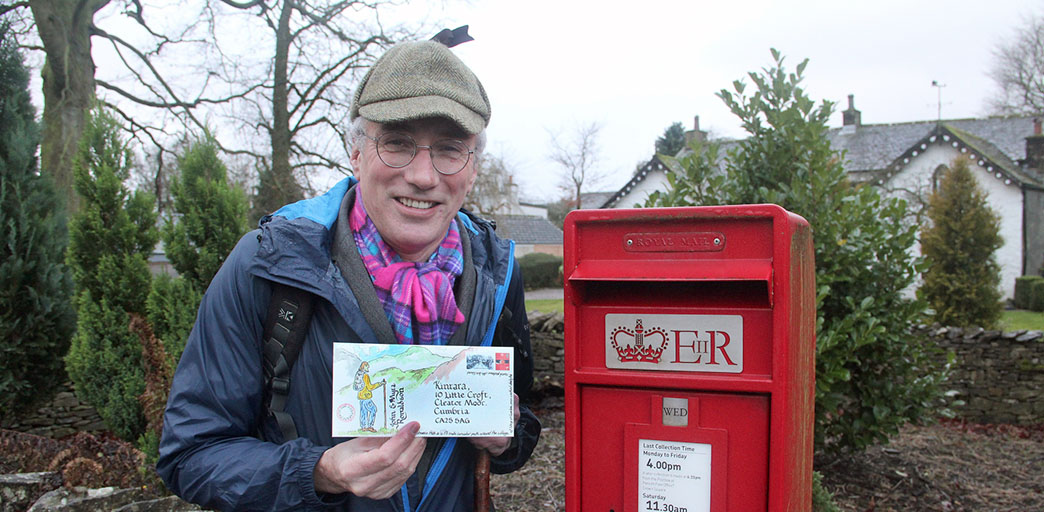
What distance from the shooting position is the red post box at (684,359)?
1.58m

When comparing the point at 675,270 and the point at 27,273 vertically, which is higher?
the point at 675,270

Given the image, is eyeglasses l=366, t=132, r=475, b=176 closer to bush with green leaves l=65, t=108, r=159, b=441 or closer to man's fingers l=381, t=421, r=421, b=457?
man's fingers l=381, t=421, r=421, b=457

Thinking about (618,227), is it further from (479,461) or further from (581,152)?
(581,152)

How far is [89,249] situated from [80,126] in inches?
270

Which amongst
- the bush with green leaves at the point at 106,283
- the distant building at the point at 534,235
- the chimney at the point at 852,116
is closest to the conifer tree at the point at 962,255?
the bush with green leaves at the point at 106,283

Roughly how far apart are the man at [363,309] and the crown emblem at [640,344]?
340mm

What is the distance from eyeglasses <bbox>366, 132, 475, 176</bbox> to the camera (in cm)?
171

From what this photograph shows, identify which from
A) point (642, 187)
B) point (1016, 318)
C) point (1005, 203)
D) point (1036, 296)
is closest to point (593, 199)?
point (642, 187)

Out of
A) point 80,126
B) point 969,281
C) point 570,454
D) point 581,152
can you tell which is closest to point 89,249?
point 570,454

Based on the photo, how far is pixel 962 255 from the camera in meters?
10.7

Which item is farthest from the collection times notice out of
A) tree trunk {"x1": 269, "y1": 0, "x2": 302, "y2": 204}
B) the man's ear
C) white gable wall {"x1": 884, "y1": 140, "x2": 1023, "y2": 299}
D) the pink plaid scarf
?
white gable wall {"x1": 884, "y1": 140, "x2": 1023, "y2": 299}

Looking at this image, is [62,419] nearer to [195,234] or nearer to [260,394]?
[195,234]

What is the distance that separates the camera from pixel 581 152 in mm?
35219

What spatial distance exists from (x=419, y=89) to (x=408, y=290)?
0.49 meters
